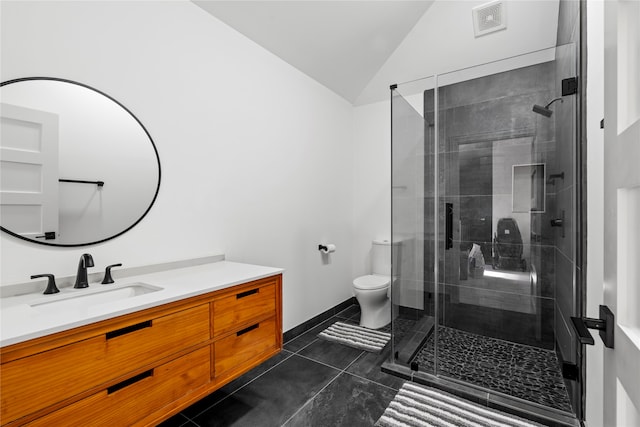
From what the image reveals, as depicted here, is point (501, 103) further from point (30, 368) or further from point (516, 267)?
point (30, 368)

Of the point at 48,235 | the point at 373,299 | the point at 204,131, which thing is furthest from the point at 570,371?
the point at 48,235

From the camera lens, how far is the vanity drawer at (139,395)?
105 cm

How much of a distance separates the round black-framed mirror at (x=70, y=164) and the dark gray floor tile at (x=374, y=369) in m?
1.80

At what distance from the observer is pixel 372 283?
304 cm

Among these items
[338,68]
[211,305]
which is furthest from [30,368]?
[338,68]

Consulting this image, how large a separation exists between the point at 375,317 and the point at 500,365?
115 cm

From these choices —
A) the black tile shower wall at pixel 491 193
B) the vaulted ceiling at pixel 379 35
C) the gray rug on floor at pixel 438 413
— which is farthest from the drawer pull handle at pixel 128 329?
the vaulted ceiling at pixel 379 35

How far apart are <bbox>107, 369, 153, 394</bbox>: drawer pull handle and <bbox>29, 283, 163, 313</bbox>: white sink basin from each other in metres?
0.31

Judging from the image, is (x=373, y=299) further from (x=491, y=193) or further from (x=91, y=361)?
(x=91, y=361)

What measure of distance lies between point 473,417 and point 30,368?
2.04m

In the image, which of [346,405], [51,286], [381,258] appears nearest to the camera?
[51,286]

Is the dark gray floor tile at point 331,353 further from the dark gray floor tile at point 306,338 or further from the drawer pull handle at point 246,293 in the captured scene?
the drawer pull handle at point 246,293

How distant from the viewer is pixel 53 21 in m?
1.45

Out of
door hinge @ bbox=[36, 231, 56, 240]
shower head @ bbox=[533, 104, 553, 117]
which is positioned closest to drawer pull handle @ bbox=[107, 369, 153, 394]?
door hinge @ bbox=[36, 231, 56, 240]
